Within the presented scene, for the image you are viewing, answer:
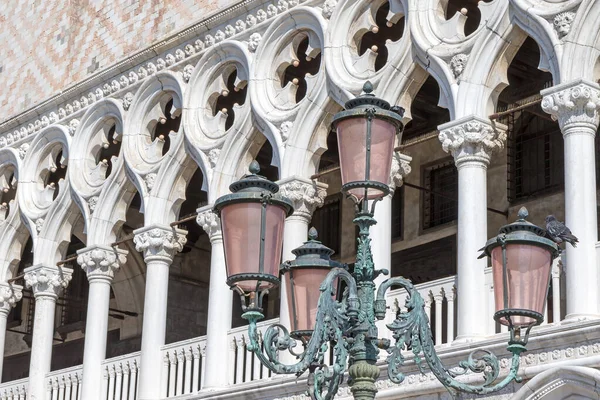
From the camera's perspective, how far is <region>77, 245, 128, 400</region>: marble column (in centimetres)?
1505

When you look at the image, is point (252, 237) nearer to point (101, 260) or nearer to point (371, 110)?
point (371, 110)

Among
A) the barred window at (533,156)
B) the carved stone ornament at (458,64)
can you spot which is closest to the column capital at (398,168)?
the carved stone ornament at (458,64)

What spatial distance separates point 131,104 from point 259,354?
8.39 meters

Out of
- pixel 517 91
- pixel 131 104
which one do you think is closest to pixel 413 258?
pixel 517 91

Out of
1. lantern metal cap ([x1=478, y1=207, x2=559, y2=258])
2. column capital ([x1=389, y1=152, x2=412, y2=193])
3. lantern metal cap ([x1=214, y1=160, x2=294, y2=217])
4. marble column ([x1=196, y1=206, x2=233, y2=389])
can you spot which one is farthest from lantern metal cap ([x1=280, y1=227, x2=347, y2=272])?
marble column ([x1=196, y1=206, x2=233, y2=389])

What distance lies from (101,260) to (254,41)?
3005 millimetres

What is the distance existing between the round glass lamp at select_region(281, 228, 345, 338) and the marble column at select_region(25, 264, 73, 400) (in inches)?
331

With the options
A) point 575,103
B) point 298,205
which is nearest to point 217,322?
point 298,205

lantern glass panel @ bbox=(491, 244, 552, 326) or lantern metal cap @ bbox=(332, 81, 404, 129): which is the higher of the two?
lantern metal cap @ bbox=(332, 81, 404, 129)

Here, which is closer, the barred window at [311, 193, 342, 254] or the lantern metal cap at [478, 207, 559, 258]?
the lantern metal cap at [478, 207, 559, 258]

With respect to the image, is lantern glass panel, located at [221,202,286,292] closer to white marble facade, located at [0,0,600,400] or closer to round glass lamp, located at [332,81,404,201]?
round glass lamp, located at [332,81,404,201]

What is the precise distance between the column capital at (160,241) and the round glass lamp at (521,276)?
7868 millimetres

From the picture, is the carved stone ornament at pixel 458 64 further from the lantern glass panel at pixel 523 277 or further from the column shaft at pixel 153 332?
the lantern glass panel at pixel 523 277

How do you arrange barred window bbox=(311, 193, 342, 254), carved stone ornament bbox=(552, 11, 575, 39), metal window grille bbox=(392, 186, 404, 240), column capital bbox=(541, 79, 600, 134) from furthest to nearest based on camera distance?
barred window bbox=(311, 193, 342, 254) < metal window grille bbox=(392, 186, 404, 240) < carved stone ornament bbox=(552, 11, 575, 39) < column capital bbox=(541, 79, 600, 134)
